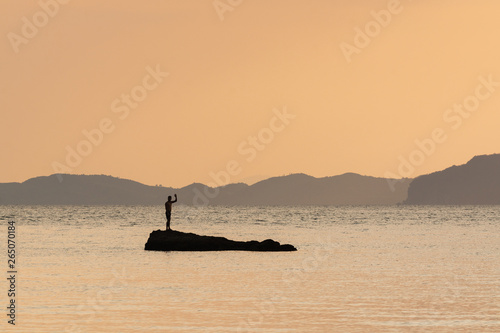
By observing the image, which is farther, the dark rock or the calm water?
the dark rock

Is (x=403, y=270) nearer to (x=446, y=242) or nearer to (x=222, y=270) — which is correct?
(x=222, y=270)

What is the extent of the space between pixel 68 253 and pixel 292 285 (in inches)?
786

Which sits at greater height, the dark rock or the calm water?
the dark rock

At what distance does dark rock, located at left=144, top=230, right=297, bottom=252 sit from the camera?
158 ft

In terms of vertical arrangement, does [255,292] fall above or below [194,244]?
below

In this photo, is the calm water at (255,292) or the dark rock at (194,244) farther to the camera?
the dark rock at (194,244)

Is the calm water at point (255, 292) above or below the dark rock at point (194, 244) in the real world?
below

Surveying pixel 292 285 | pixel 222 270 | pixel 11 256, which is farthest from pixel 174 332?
pixel 11 256

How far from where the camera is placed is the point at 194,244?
4816 centimetres

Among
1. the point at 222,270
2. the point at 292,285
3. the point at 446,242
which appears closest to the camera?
the point at 292,285

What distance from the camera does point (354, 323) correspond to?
21438mm

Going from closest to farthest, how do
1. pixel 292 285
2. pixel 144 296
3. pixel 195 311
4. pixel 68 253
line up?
pixel 195 311 → pixel 144 296 → pixel 292 285 → pixel 68 253

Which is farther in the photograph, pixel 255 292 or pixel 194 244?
pixel 194 244

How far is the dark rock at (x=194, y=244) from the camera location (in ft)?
158
